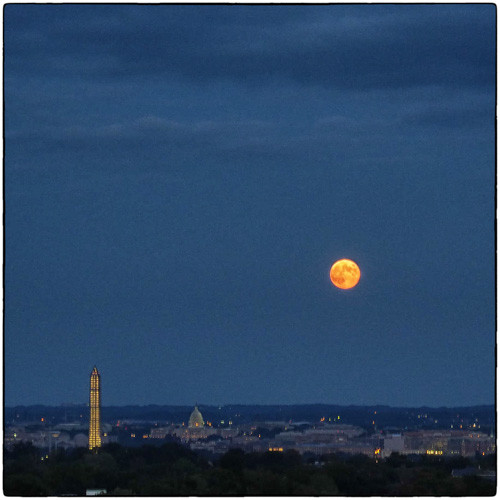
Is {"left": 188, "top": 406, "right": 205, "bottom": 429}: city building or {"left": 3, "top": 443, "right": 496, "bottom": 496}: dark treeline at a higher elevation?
{"left": 3, "top": 443, "right": 496, "bottom": 496}: dark treeline

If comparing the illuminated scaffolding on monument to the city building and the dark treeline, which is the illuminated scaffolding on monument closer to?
the city building

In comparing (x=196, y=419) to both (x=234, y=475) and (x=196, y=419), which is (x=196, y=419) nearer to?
(x=196, y=419)

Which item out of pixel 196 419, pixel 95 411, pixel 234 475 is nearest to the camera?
pixel 234 475

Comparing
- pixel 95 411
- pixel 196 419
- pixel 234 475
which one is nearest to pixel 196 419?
pixel 196 419

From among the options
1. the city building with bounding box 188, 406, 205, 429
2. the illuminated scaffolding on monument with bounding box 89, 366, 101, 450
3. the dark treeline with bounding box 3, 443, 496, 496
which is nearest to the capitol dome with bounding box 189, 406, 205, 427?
the city building with bounding box 188, 406, 205, 429

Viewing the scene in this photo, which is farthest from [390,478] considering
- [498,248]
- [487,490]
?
[498,248]

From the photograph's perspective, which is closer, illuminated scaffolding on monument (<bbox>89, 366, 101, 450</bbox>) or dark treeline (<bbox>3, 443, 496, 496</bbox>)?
dark treeline (<bbox>3, 443, 496, 496</bbox>)

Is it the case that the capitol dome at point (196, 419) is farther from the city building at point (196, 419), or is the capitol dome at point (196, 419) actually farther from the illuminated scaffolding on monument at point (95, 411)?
the illuminated scaffolding on monument at point (95, 411)
